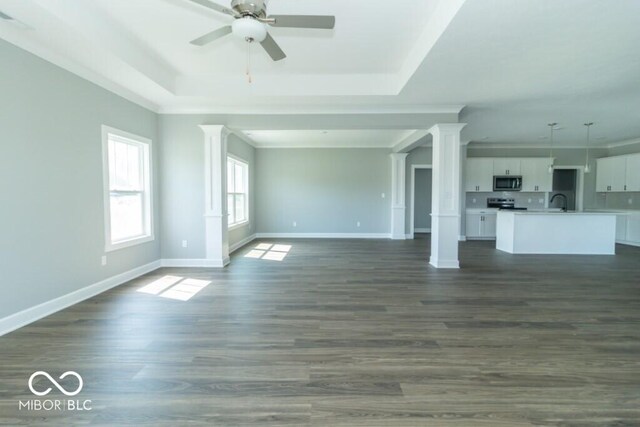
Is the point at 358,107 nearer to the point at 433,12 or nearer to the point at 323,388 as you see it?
the point at 433,12

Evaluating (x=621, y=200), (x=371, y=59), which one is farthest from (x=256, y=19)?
(x=621, y=200)

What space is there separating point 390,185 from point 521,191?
12.1 ft

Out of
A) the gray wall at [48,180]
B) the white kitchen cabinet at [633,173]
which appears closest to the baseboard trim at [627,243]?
the white kitchen cabinet at [633,173]

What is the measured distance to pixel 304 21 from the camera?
87.1 inches

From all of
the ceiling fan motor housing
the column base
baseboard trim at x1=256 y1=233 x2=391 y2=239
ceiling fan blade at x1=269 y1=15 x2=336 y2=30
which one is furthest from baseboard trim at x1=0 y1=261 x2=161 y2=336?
the column base

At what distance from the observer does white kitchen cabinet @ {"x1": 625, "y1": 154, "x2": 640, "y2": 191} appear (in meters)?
7.30

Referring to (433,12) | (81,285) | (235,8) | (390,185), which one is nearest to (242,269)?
(81,285)

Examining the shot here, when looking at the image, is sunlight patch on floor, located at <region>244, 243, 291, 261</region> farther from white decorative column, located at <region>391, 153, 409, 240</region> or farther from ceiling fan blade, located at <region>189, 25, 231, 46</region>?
ceiling fan blade, located at <region>189, 25, 231, 46</region>

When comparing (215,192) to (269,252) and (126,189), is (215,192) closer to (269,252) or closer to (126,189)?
(126,189)

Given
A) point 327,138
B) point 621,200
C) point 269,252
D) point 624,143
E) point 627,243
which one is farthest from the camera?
point 621,200

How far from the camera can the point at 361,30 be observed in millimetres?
3047

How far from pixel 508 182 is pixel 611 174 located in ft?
8.57

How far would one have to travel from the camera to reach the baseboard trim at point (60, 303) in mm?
2656

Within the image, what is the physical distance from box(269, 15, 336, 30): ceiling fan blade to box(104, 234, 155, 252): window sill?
11.4ft
